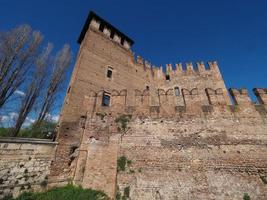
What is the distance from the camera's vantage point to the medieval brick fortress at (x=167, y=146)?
616 centimetres

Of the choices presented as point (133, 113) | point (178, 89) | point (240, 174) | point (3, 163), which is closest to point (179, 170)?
point (240, 174)

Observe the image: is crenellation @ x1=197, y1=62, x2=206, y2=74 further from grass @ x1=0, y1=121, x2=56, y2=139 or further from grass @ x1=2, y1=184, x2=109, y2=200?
grass @ x1=0, y1=121, x2=56, y2=139

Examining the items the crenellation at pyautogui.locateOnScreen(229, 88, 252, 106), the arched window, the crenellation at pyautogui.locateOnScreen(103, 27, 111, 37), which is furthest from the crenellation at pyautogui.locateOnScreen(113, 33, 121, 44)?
the crenellation at pyautogui.locateOnScreen(229, 88, 252, 106)

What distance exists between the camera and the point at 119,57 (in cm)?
1510

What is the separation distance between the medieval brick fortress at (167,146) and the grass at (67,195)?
269 mm

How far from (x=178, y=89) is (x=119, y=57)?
7522 mm

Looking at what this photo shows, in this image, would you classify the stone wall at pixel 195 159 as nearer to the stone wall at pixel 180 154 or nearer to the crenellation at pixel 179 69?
the stone wall at pixel 180 154

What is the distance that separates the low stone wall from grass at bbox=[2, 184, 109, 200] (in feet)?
1.21

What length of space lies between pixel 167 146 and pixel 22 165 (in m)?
6.56

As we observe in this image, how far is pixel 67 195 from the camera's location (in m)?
5.81

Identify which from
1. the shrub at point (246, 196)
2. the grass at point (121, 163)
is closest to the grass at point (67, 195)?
the grass at point (121, 163)

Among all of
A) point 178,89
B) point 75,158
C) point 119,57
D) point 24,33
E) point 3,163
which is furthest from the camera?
point 178,89

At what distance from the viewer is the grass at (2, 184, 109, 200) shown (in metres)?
5.67

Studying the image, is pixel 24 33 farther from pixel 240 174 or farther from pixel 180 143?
pixel 240 174
